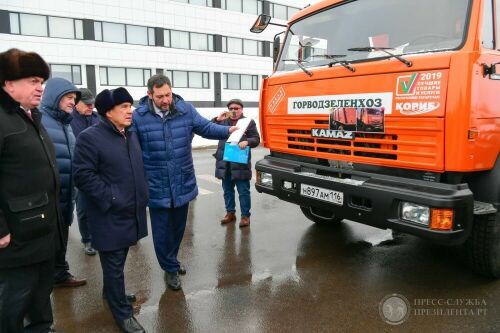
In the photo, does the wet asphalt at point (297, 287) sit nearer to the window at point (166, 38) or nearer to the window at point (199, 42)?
the window at point (166, 38)

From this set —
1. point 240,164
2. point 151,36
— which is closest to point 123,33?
point 151,36

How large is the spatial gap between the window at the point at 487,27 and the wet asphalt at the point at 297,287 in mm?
2041

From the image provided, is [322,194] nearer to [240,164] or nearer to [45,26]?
[240,164]

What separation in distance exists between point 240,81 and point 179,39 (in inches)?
221

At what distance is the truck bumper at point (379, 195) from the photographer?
2.92m

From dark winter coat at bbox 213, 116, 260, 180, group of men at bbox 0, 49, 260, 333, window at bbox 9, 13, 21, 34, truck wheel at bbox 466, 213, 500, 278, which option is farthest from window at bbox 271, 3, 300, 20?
truck wheel at bbox 466, 213, 500, 278

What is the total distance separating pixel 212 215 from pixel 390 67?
3627mm

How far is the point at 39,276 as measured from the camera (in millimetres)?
2523

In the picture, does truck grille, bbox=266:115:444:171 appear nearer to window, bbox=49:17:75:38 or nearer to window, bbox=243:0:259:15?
window, bbox=49:17:75:38

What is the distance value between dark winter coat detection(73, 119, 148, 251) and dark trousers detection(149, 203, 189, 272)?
1.91 ft

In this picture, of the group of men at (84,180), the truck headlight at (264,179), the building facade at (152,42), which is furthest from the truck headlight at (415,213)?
the building facade at (152,42)

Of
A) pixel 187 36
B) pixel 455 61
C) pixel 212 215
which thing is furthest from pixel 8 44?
pixel 455 61

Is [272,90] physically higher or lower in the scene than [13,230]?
higher

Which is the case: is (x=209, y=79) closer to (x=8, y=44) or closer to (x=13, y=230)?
(x=8, y=44)
